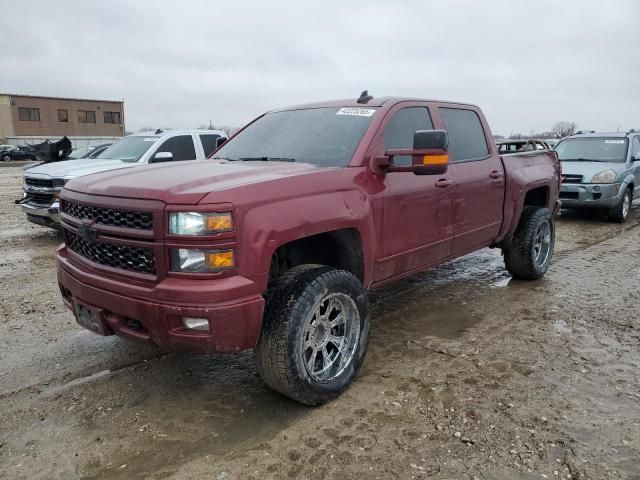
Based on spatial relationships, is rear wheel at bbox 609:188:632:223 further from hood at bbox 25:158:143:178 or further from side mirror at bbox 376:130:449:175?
hood at bbox 25:158:143:178

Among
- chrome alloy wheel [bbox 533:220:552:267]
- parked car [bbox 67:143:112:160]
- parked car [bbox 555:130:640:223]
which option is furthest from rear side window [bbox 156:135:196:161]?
parked car [bbox 555:130:640:223]

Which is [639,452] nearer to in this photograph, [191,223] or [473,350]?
[473,350]

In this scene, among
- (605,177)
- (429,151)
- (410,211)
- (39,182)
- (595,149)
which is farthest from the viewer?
(595,149)

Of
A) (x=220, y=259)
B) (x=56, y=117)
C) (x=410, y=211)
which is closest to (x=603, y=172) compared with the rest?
(x=410, y=211)

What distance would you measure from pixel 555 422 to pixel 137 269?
8.39 feet

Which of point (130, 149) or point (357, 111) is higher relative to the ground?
point (357, 111)

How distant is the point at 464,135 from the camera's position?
4734mm

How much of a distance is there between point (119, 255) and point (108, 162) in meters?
6.02

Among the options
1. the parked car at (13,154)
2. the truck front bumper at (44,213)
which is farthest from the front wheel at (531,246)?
the parked car at (13,154)

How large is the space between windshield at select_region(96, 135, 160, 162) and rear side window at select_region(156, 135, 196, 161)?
0.24m

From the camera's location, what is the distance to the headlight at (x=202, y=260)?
2.60m

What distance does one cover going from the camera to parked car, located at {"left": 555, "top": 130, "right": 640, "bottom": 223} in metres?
9.76

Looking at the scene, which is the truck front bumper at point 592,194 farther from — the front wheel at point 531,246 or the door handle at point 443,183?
the door handle at point 443,183

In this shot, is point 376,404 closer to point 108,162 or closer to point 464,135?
point 464,135
